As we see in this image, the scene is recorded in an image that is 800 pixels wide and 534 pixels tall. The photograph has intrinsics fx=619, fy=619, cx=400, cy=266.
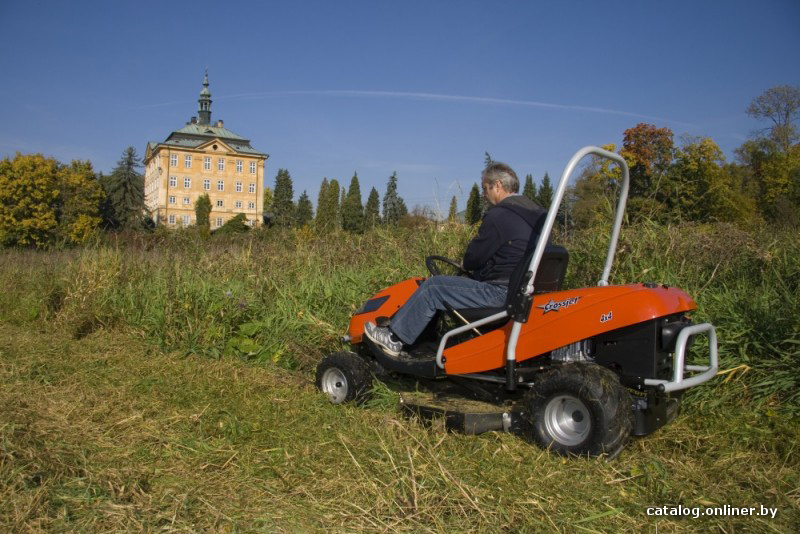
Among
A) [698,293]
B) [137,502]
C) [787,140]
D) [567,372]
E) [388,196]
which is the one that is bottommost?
[137,502]

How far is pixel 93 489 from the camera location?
9.06 ft

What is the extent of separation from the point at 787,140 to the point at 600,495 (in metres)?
40.1

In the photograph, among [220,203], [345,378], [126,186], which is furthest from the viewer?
[220,203]

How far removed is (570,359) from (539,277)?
52 cm

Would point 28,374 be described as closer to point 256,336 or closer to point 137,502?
point 256,336

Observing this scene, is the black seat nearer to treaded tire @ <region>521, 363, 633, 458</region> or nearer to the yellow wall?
treaded tire @ <region>521, 363, 633, 458</region>

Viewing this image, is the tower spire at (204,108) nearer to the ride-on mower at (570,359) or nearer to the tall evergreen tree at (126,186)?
the tall evergreen tree at (126,186)

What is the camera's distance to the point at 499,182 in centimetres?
424

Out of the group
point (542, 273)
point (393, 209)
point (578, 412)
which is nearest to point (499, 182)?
point (542, 273)

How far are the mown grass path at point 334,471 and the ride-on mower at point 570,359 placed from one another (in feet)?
0.59

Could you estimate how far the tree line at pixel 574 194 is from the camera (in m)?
6.07

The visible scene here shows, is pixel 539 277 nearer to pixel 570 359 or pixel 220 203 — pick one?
pixel 570 359

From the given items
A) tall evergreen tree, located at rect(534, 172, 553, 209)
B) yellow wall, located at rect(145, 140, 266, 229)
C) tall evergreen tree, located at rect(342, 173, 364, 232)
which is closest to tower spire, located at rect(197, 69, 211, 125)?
yellow wall, located at rect(145, 140, 266, 229)

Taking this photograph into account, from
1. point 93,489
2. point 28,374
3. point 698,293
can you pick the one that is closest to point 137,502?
point 93,489
